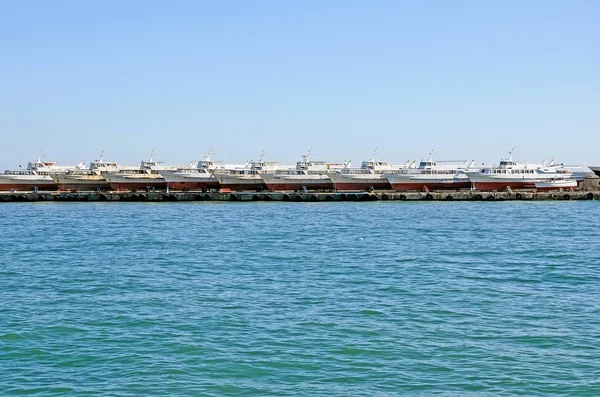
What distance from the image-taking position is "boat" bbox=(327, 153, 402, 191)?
103 metres

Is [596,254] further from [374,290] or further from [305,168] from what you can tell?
[305,168]

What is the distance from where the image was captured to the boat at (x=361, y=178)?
103 m

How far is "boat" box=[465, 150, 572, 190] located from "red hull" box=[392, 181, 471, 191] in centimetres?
150

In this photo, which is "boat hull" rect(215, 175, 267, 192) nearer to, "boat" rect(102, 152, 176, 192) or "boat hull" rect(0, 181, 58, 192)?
"boat" rect(102, 152, 176, 192)

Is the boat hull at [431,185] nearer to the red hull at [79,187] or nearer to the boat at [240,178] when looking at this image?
the boat at [240,178]

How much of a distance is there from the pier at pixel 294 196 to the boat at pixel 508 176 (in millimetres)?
6201

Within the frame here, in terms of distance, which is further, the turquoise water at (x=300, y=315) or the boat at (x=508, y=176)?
the boat at (x=508, y=176)

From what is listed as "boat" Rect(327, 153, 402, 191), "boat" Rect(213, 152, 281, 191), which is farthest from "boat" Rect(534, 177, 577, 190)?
"boat" Rect(213, 152, 281, 191)

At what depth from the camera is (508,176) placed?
100125 millimetres

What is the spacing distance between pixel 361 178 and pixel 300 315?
80.1 m

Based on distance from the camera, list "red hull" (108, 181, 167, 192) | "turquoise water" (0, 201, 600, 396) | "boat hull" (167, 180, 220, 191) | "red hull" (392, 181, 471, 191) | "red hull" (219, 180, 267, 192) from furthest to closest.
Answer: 1. "red hull" (219, 180, 267, 192)
2. "red hull" (108, 181, 167, 192)
3. "boat hull" (167, 180, 220, 191)
4. "red hull" (392, 181, 471, 191)
5. "turquoise water" (0, 201, 600, 396)

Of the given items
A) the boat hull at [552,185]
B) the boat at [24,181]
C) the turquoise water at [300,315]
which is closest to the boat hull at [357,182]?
the boat hull at [552,185]

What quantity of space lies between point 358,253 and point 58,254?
53.2 feet

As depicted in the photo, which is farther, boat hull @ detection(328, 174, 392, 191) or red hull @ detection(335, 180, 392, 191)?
red hull @ detection(335, 180, 392, 191)
